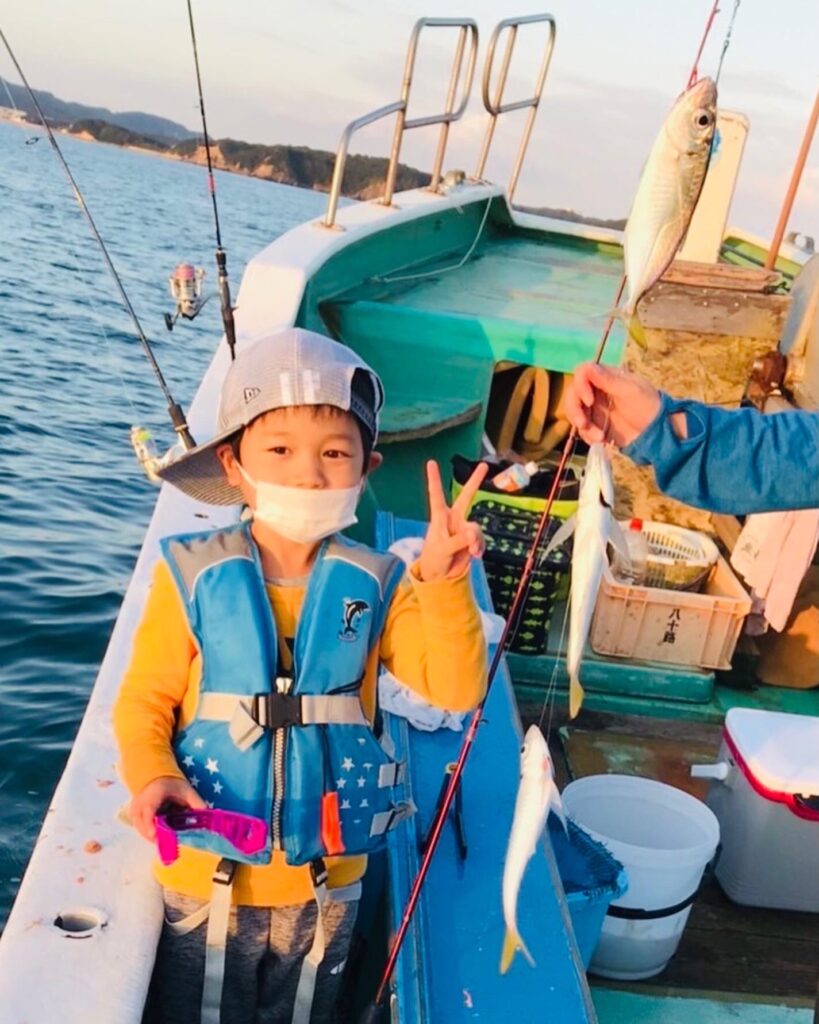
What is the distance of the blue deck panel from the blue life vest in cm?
29

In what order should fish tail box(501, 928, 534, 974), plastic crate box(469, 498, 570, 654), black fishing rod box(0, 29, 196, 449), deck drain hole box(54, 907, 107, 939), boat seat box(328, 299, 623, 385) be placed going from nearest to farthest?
deck drain hole box(54, 907, 107, 939) → fish tail box(501, 928, 534, 974) → black fishing rod box(0, 29, 196, 449) → plastic crate box(469, 498, 570, 654) → boat seat box(328, 299, 623, 385)

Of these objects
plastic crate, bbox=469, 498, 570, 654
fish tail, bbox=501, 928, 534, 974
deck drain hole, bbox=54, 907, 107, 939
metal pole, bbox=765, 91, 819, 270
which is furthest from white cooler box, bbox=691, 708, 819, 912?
metal pole, bbox=765, 91, 819, 270

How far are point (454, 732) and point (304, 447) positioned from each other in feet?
4.45

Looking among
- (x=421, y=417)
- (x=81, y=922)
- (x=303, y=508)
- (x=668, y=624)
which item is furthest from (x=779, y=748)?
(x=421, y=417)

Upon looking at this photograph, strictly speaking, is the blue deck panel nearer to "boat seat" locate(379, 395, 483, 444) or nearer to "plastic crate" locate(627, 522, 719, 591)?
"plastic crate" locate(627, 522, 719, 591)

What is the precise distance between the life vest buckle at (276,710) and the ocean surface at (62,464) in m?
2.49

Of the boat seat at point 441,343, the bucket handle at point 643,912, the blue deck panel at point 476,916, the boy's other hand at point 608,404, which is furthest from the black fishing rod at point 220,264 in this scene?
the bucket handle at point 643,912

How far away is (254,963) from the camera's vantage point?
234 centimetres

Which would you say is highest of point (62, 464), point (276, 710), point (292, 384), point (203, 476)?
point (292, 384)

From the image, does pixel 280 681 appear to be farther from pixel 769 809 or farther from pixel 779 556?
pixel 779 556

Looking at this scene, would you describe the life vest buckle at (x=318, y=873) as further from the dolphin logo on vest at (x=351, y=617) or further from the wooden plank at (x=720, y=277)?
the wooden plank at (x=720, y=277)

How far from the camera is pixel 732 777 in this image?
12.2 ft

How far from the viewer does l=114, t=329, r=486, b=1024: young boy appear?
2.21 meters

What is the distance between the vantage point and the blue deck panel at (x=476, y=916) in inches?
86.7
